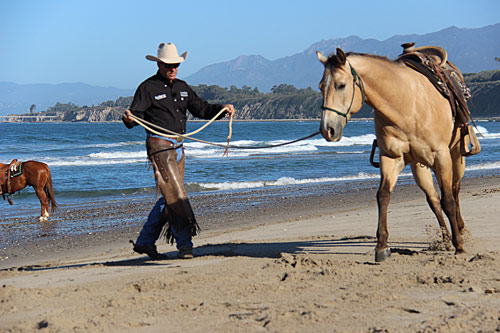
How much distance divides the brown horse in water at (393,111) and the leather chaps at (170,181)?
6.25 feet

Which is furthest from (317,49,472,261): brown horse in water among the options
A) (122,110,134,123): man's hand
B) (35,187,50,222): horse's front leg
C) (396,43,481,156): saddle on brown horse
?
(35,187,50,222): horse's front leg

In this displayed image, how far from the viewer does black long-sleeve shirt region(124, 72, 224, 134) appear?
6473 millimetres

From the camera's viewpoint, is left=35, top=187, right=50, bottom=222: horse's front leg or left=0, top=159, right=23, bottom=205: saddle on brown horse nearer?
left=35, top=187, right=50, bottom=222: horse's front leg

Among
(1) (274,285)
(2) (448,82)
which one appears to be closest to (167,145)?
(1) (274,285)

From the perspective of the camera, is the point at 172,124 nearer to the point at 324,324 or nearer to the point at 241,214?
the point at 324,324

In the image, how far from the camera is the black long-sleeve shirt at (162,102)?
6473 millimetres

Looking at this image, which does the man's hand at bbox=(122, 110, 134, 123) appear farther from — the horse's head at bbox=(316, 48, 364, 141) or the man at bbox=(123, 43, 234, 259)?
the horse's head at bbox=(316, 48, 364, 141)

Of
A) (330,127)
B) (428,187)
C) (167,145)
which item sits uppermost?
(330,127)

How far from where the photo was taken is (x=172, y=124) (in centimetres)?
664

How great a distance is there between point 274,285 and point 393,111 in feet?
7.26

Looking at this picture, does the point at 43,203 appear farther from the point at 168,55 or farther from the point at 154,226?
Result: the point at 168,55

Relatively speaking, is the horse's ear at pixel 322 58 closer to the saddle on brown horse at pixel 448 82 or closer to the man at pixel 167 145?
the saddle on brown horse at pixel 448 82

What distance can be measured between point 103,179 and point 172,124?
50.1ft

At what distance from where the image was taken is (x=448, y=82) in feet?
21.7
